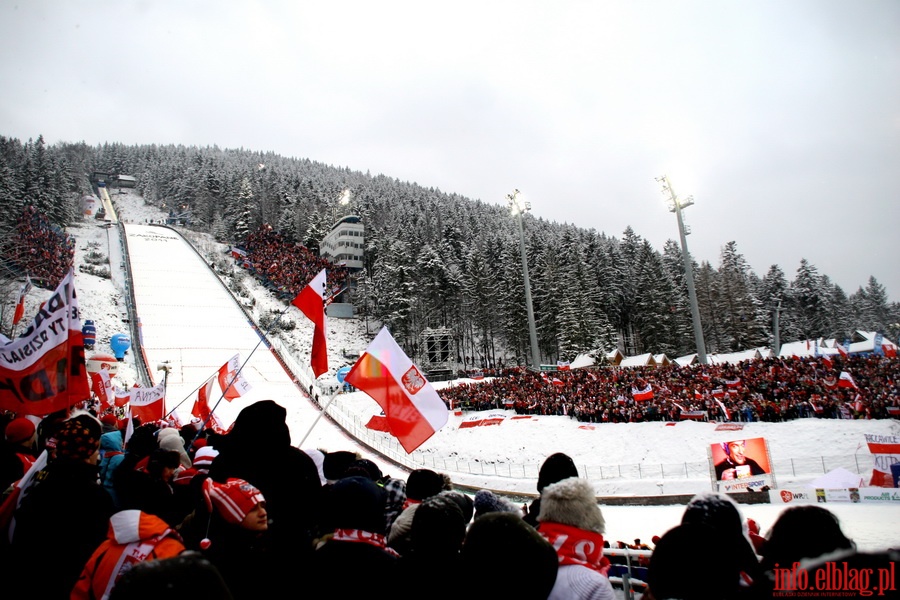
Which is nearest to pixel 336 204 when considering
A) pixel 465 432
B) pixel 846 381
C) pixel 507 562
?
pixel 465 432

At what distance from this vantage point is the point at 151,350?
3538cm

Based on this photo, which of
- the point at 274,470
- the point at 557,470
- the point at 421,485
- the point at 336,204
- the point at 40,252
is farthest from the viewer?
the point at 336,204

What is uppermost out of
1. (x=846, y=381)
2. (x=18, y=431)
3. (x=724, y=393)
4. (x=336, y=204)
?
(x=336, y=204)

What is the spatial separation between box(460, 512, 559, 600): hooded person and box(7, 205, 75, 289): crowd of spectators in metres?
46.9

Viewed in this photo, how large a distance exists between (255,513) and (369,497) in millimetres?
757

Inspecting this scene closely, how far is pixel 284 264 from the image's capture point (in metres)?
61.8

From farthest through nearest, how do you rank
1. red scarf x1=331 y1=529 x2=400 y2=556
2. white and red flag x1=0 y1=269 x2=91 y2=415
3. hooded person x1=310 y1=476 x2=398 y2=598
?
white and red flag x1=0 y1=269 x2=91 y2=415 < red scarf x1=331 y1=529 x2=400 y2=556 < hooded person x1=310 y1=476 x2=398 y2=598

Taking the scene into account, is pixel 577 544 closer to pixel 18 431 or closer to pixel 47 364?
pixel 18 431

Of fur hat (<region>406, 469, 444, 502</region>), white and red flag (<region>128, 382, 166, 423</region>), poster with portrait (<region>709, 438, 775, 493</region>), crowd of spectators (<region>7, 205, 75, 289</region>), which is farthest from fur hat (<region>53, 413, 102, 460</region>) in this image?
crowd of spectators (<region>7, 205, 75, 289</region>)

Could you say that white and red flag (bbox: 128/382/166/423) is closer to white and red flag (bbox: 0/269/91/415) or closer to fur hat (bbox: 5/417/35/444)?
white and red flag (bbox: 0/269/91/415)

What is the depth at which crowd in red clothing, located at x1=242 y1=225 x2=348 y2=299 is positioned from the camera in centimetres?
5800

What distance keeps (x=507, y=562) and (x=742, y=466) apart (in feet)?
50.2

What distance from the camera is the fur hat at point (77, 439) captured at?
283 cm

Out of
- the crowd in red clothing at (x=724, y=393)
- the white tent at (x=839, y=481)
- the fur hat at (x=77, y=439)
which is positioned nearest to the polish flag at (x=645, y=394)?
the crowd in red clothing at (x=724, y=393)
